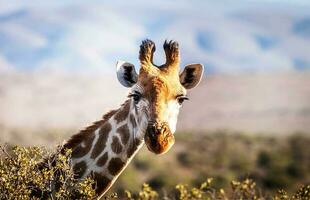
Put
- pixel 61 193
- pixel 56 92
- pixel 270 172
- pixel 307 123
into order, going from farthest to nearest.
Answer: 1. pixel 56 92
2. pixel 307 123
3. pixel 270 172
4. pixel 61 193

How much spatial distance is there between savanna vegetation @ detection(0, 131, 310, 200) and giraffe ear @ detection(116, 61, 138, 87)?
4.10 ft

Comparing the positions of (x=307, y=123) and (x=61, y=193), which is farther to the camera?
(x=307, y=123)

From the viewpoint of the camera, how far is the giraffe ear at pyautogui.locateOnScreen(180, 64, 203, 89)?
32.1 feet

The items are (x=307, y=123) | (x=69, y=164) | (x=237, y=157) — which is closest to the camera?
(x=69, y=164)

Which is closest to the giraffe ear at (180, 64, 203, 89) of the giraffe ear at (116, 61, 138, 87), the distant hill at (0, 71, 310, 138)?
the giraffe ear at (116, 61, 138, 87)

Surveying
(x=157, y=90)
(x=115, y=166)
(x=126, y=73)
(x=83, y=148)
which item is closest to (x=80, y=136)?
(x=83, y=148)

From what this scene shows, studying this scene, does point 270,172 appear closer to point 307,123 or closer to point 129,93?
point 129,93

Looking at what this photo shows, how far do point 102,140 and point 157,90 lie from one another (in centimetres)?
115

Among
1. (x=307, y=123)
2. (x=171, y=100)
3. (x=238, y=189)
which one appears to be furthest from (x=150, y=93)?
(x=307, y=123)

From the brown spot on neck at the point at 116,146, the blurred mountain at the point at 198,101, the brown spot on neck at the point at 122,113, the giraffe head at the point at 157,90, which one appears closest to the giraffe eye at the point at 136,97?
the giraffe head at the point at 157,90

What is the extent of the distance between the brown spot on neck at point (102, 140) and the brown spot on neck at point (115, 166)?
28cm

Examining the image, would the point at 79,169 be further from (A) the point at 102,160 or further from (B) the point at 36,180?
(B) the point at 36,180

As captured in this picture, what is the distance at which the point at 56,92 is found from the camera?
152 metres

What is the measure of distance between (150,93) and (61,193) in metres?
1.58
